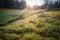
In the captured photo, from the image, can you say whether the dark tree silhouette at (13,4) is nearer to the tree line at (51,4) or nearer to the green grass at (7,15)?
the green grass at (7,15)

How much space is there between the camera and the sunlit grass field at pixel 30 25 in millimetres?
2656

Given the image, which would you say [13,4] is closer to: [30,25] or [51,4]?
[30,25]

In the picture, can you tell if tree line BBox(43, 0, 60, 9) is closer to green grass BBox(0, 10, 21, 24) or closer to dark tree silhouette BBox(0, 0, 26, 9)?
dark tree silhouette BBox(0, 0, 26, 9)

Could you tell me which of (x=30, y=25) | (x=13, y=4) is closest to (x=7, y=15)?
(x=13, y=4)

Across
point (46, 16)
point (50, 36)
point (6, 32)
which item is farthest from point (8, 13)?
point (50, 36)

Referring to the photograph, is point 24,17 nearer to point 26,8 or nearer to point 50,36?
point 26,8

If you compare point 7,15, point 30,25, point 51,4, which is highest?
point 51,4

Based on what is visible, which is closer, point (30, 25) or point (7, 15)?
point (30, 25)

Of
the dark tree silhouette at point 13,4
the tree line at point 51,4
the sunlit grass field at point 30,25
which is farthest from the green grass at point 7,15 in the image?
the tree line at point 51,4

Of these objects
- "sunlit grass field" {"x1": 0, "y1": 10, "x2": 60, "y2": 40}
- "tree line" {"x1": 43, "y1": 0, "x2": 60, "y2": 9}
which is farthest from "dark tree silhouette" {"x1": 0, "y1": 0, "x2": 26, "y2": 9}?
"tree line" {"x1": 43, "y1": 0, "x2": 60, "y2": 9}

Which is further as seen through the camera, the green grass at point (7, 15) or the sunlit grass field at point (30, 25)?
the green grass at point (7, 15)

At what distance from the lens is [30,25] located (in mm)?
2801

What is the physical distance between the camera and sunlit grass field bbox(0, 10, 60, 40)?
2656mm

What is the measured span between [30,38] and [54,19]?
674 mm
